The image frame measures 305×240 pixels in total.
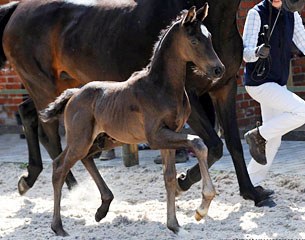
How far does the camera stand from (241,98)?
999 cm

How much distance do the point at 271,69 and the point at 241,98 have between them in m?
3.38

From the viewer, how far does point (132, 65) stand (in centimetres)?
682

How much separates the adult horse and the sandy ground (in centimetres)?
22

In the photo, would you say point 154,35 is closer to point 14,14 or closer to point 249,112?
point 14,14

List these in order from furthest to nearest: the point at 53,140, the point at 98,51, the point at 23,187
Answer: the point at 53,140 → the point at 23,187 → the point at 98,51

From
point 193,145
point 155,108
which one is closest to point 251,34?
point 155,108

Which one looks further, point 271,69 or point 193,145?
point 271,69

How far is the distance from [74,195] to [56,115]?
1412 millimetres

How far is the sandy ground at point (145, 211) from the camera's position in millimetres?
5891

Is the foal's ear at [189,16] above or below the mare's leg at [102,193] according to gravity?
above

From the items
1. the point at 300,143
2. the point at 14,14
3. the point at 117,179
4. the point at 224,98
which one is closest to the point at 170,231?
the point at 224,98

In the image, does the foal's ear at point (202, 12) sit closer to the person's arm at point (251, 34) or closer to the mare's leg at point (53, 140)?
the person's arm at point (251, 34)

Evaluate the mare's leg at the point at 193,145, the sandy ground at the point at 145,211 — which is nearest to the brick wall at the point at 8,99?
the sandy ground at the point at 145,211

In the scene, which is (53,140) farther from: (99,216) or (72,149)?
(72,149)
